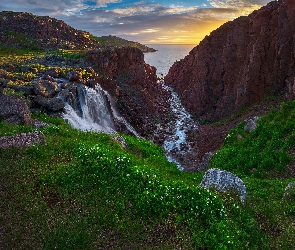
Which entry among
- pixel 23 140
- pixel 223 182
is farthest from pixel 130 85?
pixel 223 182

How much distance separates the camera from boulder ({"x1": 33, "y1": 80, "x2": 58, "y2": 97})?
24.5 meters

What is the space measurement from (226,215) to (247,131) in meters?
14.7

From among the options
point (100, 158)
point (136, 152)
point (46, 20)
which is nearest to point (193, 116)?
point (136, 152)

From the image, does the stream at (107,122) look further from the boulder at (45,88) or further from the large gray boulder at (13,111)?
the large gray boulder at (13,111)

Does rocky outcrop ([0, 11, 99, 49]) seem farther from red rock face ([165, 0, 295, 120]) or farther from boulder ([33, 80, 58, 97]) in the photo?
boulder ([33, 80, 58, 97])

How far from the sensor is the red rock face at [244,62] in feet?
96.9

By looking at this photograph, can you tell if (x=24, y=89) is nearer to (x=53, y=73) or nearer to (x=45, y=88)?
(x=45, y=88)

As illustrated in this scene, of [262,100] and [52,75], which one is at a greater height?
[52,75]

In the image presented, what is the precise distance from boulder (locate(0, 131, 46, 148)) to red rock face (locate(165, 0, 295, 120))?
25.8 m

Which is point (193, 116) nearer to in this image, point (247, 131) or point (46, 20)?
point (247, 131)

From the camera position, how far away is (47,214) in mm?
8680

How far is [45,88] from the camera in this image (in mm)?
25688

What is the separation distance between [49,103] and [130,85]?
23919 millimetres

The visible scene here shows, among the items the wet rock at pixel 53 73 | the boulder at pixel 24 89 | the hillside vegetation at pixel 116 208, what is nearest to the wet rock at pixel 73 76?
the wet rock at pixel 53 73
